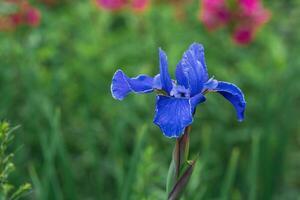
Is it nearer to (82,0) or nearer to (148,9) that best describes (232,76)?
(148,9)

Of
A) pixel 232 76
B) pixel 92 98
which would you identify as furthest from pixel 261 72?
pixel 92 98

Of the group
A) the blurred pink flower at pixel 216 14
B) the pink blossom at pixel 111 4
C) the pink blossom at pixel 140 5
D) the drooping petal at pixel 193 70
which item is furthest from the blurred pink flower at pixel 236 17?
the drooping petal at pixel 193 70

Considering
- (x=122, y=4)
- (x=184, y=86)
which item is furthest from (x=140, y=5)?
(x=184, y=86)

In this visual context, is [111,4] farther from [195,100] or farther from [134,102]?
[195,100]

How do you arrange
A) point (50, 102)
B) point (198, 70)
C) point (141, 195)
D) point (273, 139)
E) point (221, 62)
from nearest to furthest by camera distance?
1. point (198, 70)
2. point (141, 195)
3. point (273, 139)
4. point (50, 102)
5. point (221, 62)

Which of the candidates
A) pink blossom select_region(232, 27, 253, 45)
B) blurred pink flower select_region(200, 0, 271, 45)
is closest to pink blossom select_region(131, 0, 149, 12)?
blurred pink flower select_region(200, 0, 271, 45)

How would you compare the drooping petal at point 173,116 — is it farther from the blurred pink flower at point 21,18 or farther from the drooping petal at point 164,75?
the blurred pink flower at point 21,18
